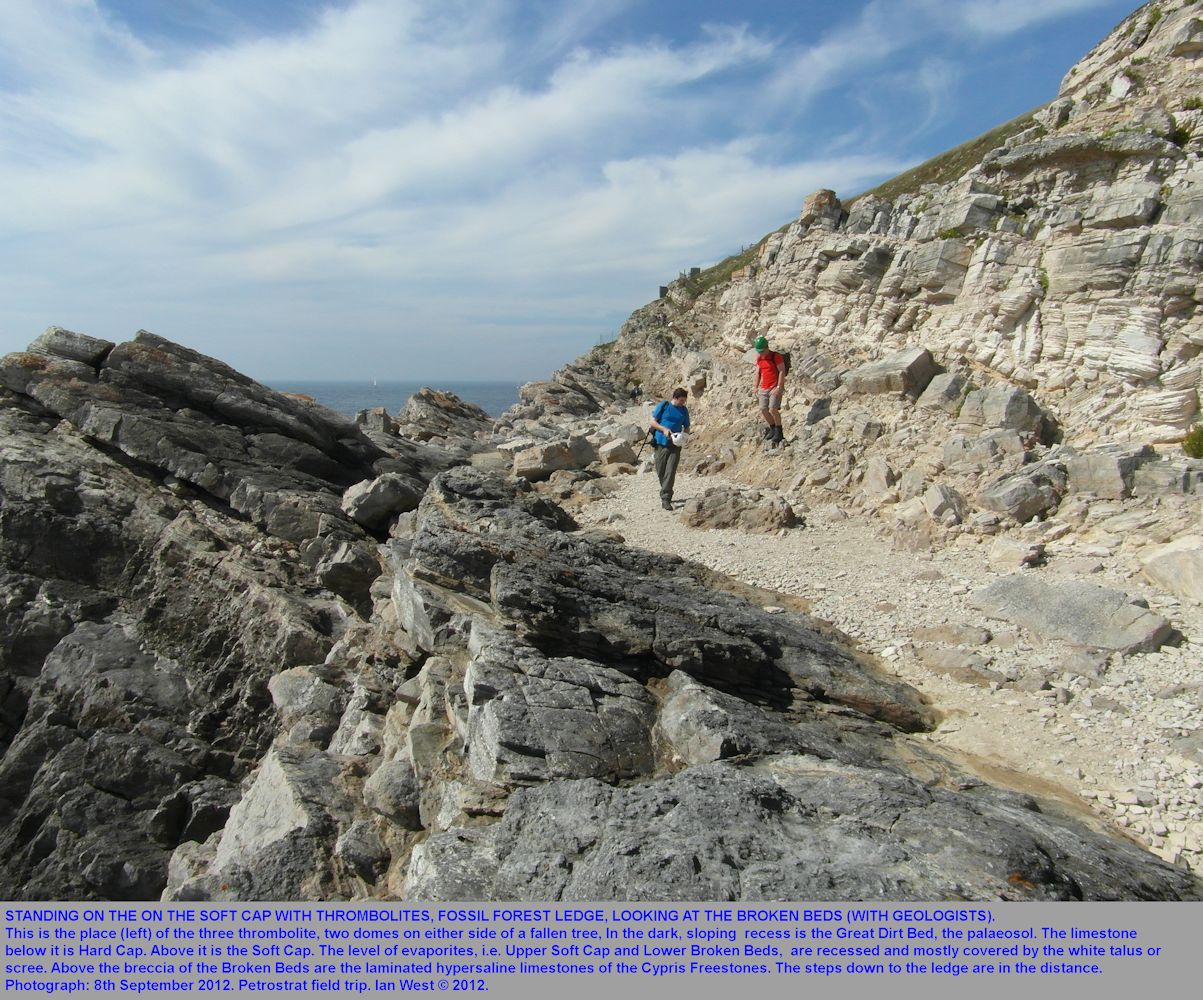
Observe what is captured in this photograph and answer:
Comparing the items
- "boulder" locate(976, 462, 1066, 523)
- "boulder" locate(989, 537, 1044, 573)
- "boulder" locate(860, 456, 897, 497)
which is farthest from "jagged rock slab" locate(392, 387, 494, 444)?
"boulder" locate(989, 537, 1044, 573)

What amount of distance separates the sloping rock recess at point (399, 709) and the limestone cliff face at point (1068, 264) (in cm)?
1029

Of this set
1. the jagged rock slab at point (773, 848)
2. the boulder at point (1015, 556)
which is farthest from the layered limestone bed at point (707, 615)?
the boulder at point (1015, 556)

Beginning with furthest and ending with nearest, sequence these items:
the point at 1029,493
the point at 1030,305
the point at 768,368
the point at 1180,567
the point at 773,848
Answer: the point at 768,368, the point at 1030,305, the point at 1029,493, the point at 1180,567, the point at 773,848

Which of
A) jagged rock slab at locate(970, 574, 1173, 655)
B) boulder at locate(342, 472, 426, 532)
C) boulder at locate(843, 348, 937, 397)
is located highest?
boulder at locate(843, 348, 937, 397)

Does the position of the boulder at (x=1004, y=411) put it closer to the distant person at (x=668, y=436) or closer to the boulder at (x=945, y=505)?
the boulder at (x=945, y=505)

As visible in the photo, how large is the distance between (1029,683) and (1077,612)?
1.95m

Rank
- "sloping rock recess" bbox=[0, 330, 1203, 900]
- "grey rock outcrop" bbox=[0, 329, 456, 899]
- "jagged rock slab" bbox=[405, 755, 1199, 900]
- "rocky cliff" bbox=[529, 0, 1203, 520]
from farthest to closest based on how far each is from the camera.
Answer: "rocky cliff" bbox=[529, 0, 1203, 520] < "grey rock outcrop" bbox=[0, 329, 456, 899] < "sloping rock recess" bbox=[0, 330, 1203, 900] < "jagged rock slab" bbox=[405, 755, 1199, 900]

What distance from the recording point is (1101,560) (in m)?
12.7

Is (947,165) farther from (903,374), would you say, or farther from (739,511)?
(739,511)

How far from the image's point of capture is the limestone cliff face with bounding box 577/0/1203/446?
15859mm

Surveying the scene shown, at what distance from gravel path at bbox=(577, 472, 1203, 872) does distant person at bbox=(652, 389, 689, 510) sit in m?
3.95

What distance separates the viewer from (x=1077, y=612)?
1104 cm

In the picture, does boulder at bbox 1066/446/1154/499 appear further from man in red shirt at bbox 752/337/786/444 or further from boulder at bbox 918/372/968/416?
man in red shirt at bbox 752/337/786/444

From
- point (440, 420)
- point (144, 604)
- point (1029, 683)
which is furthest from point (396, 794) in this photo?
point (440, 420)
